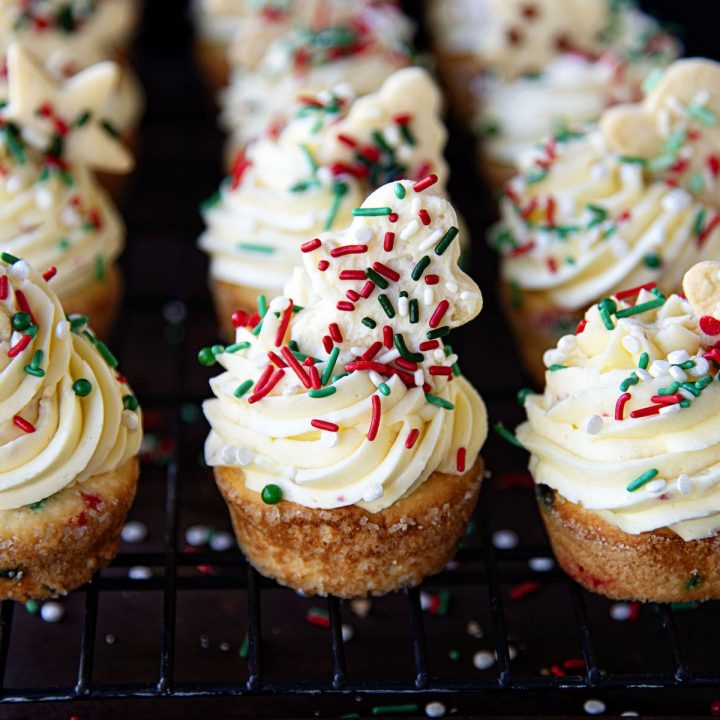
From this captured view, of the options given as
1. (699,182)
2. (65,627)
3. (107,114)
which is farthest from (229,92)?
(65,627)

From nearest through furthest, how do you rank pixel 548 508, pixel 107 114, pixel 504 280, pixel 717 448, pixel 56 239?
pixel 717 448
pixel 548 508
pixel 56 239
pixel 504 280
pixel 107 114

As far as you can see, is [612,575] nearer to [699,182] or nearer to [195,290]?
[699,182]

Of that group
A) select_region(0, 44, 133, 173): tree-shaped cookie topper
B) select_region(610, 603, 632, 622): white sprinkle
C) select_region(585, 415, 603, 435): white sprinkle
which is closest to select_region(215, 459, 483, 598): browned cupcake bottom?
select_region(585, 415, 603, 435): white sprinkle

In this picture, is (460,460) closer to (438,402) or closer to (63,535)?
(438,402)

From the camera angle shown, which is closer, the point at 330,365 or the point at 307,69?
the point at 330,365

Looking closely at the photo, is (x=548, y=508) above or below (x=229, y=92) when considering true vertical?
above

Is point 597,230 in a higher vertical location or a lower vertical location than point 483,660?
higher

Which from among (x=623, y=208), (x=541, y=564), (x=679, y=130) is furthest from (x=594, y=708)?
(x=679, y=130)

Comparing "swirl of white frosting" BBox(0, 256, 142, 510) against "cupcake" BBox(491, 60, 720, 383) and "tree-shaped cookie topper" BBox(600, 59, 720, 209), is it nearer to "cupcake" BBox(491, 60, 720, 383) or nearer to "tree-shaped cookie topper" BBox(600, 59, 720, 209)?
"cupcake" BBox(491, 60, 720, 383)
